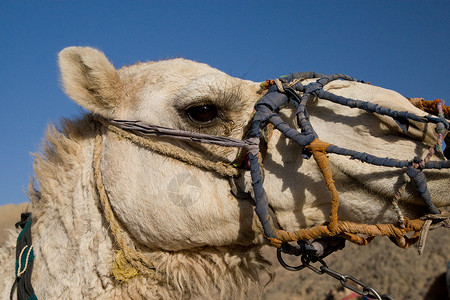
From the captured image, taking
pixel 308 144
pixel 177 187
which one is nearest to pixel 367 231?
pixel 308 144

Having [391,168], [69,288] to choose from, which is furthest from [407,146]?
[69,288]

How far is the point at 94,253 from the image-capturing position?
243 centimetres

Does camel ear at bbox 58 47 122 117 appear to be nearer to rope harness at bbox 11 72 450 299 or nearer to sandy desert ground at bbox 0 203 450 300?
rope harness at bbox 11 72 450 299

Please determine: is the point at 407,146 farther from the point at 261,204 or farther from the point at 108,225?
the point at 108,225

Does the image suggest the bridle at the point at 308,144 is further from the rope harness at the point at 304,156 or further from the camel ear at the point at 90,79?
the camel ear at the point at 90,79

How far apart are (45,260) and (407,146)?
2.31 metres

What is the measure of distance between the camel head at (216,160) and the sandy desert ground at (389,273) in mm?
6028

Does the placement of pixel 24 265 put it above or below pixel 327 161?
above

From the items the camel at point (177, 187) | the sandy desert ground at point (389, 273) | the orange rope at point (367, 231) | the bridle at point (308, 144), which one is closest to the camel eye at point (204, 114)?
the camel at point (177, 187)

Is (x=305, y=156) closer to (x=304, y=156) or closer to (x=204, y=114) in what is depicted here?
(x=304, y=156)

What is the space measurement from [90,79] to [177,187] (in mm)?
963

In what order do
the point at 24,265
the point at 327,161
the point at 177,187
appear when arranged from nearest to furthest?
the point at 327,161
the point at 177,187
the point at 24,265

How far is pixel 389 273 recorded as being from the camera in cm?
1040

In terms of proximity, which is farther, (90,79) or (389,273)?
(389,273)
